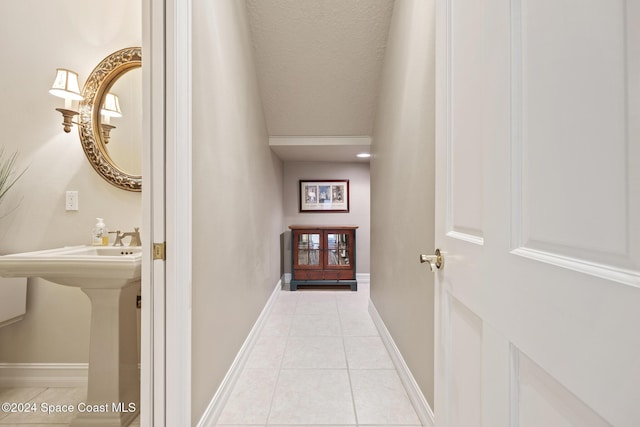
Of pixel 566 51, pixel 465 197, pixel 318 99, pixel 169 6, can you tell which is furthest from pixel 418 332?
pixel 318 99

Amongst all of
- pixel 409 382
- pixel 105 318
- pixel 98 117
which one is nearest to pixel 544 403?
pixel 409 382

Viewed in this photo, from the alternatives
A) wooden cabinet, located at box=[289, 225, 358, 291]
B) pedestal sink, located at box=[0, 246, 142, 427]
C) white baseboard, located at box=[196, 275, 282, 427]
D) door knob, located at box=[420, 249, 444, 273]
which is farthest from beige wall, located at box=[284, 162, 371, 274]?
door knob, located at box=[420, 249, 444, 273]

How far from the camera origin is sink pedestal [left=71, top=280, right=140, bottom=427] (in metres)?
1.49

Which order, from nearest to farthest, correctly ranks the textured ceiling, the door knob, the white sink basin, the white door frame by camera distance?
the door knob
the white door frame
the white sink basin
the textured ceiling

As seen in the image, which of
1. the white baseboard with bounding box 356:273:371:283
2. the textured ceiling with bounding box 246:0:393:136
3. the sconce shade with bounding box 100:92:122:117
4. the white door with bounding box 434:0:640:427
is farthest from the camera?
the white baseboard with bounding box 356:273:371:283

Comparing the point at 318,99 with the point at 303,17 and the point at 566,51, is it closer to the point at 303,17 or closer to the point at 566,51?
the point at 303,17

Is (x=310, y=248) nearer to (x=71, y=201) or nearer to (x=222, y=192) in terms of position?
(x=222, y=192)

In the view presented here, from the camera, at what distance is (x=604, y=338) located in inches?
16.0

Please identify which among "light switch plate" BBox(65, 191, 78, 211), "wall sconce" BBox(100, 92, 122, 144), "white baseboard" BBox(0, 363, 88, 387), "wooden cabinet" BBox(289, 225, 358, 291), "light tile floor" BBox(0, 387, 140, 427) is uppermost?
"wall sconce" BBox(100, 92, 122, 144)

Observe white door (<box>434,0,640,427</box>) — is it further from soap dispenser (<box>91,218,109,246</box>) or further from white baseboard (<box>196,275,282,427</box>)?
soap dispenser (<box>91,218,109,246</box>)

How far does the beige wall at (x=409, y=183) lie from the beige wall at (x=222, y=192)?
3.56 feet

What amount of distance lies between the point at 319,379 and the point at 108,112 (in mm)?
2196

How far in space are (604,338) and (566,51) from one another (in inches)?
17.1

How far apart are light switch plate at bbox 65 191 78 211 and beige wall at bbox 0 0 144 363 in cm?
3
